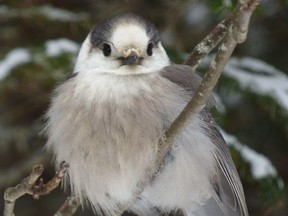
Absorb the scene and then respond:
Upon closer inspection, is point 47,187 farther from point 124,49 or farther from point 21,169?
point 21,169

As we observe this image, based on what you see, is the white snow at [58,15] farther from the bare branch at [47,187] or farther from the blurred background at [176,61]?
the bare branch at [47,187]

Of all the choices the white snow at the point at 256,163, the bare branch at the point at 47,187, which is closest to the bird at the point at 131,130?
the bare branch at the point at 47,187

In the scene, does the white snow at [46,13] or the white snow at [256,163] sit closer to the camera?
the white snow at [256,163]

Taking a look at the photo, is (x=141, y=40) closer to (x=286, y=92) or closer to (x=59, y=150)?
(x=59, y=150)

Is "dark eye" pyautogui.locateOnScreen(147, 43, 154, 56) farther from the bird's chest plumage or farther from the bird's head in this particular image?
the bird's chest plumage

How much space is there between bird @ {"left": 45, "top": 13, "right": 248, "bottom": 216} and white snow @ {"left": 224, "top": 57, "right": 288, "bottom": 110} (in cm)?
59

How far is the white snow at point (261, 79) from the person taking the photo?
328cm

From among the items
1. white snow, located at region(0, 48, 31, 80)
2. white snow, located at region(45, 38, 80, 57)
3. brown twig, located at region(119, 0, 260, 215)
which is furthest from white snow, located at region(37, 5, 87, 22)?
brown twig, located at region(119, 0, 260, 215)

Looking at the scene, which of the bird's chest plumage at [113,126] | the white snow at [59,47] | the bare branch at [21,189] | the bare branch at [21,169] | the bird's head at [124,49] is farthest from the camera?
the bare branch at [21,169]

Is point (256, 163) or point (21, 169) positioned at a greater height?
point (256, 163)

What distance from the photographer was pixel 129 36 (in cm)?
263

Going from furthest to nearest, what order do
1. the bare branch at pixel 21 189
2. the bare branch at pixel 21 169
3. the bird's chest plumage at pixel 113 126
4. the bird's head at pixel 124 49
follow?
the bare branch at pixel 21 169, the bird's head at pixel 124 49, the bird's chest plumage at pixel 113 126, the bare branch at pixel 21 189

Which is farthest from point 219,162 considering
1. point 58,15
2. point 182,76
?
point 58,15

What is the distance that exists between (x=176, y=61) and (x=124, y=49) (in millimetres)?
678
